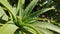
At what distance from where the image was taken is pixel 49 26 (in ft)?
4.57

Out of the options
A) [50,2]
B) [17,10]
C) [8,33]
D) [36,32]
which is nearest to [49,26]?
[36,32]

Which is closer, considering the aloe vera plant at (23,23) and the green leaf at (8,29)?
the green leaf at (8,29)

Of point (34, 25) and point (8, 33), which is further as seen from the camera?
point (34, 25)

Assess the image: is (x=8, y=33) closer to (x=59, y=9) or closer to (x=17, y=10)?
(x=17, y=10)

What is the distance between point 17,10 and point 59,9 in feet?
2.09

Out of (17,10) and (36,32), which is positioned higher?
(17,10)

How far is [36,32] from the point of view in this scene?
1275mm

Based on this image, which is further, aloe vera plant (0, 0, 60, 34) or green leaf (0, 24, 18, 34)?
aloe vera plant (0, 0, 60, 34)

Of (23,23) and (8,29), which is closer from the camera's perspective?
(8,29)

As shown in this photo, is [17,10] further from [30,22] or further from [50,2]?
[50,2]

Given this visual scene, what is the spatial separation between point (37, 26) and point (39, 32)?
0.12 m

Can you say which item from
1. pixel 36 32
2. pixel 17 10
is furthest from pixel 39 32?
pixel 17 10

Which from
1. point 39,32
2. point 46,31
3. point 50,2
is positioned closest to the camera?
point 39,32

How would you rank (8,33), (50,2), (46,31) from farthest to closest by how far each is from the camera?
(50,2), (46,31), (8,33)
